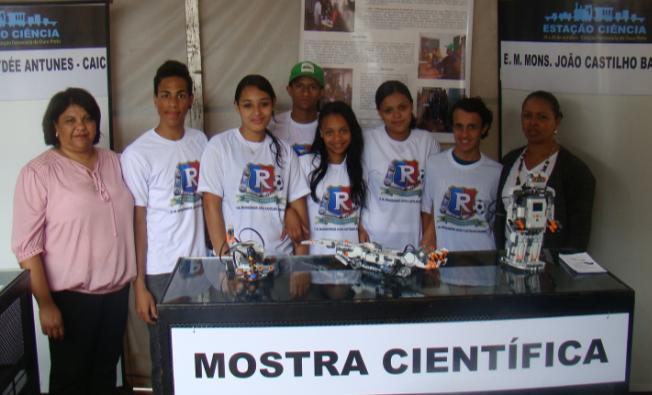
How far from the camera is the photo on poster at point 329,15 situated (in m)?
3.17

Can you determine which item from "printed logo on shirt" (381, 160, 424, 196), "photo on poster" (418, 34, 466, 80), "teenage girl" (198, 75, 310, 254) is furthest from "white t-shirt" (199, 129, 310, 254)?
"photo on poster" (418, 34, 466, 80)

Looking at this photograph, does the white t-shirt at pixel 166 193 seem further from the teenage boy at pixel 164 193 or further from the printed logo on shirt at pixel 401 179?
the printed logo on shirt at pixel 401 179

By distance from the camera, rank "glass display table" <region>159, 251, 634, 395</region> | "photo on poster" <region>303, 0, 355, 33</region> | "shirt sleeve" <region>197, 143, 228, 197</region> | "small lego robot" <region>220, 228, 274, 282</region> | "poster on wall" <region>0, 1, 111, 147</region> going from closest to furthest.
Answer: "glass display table" <region>159, 251, 634, 395</region>
"small lego robot" <region>220, 228, 274, 282</region>
"shirt sleeve" <region>197, 143, 228, 197</region>
"poster on wall" <region>0, 1, 111, 147</region>
"photo on poster" <region>303, 0, 355, 33</region>

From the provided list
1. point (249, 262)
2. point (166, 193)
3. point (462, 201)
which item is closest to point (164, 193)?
point (166, 193)

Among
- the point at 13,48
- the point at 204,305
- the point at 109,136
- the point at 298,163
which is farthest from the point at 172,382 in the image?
the point at 13,48

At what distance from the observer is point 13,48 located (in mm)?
3053

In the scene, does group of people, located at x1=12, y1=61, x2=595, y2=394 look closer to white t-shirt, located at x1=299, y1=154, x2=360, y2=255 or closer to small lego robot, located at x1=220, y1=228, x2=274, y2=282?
white t-shirt, located at x1=299, y1=154, x2=360, y2=255

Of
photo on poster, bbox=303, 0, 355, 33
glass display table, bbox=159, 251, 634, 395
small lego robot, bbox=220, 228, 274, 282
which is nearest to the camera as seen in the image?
glass display table, bbox=159, 251, 634, 395

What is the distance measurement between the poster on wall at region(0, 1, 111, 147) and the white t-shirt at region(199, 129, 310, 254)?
2.95 ft

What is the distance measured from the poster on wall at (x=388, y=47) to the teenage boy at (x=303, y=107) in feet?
1.06

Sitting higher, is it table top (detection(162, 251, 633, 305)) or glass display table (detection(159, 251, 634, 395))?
table top (detection(162, 251, 633, 305))

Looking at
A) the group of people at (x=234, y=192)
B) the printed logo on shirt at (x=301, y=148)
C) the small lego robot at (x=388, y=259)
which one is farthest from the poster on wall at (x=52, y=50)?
the small lego robot at (x=388, y=259)

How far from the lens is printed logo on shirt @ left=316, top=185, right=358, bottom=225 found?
2.64 m

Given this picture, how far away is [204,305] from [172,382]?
21 cm
